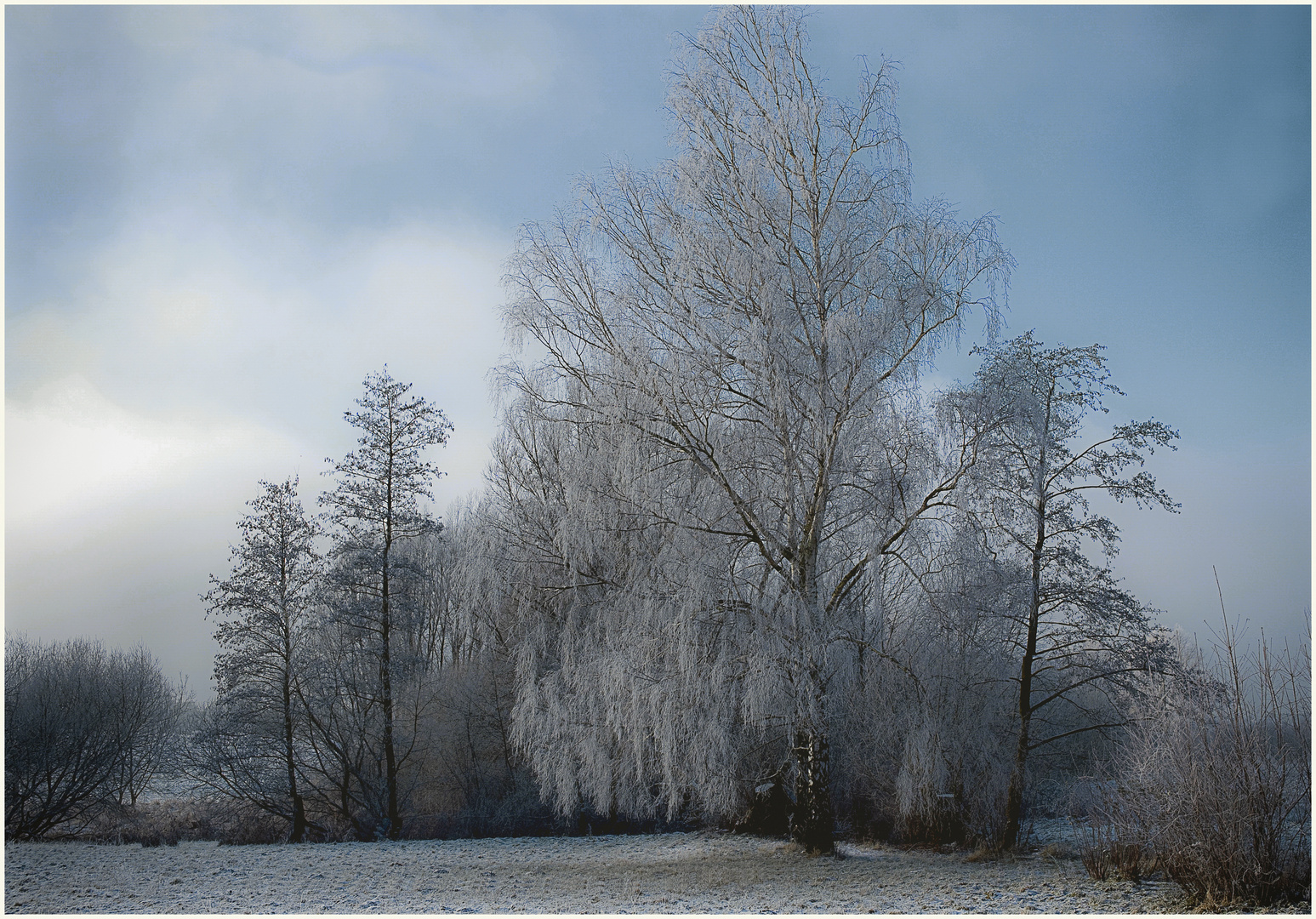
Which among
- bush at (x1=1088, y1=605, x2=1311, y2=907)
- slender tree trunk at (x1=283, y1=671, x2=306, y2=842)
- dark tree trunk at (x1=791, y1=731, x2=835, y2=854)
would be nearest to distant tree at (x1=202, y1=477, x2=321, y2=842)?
slender tree trunk at (x1=283, y1=671, x2=306, y2=842)

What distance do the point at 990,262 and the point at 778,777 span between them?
590cm

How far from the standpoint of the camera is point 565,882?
24.7ft

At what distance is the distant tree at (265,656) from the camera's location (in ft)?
38.7

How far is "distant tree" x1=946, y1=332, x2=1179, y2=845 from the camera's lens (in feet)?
28.4

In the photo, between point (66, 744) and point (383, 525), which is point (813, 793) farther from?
point (66, 744)

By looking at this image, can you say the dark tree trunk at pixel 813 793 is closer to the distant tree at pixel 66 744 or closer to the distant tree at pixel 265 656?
the distant tree at pixel 265 656

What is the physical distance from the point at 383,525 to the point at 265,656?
2.53 m

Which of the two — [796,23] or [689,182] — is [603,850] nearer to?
[689,182]

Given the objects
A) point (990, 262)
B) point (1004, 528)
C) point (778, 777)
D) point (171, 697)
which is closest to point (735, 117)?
point (990, 262)

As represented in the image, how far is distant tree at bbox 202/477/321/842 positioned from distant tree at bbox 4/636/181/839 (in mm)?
1775

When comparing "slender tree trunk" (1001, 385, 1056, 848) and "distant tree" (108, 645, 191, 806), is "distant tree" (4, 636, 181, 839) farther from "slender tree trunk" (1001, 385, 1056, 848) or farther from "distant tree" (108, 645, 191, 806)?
"slender tree trunk" (1001, 385, 1056, 848)

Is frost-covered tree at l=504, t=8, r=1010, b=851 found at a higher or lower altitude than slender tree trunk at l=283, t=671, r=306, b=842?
higher

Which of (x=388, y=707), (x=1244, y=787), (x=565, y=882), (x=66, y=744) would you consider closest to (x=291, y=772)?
(x=388, y=707)

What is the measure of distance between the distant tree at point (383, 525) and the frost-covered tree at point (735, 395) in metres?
4.67
